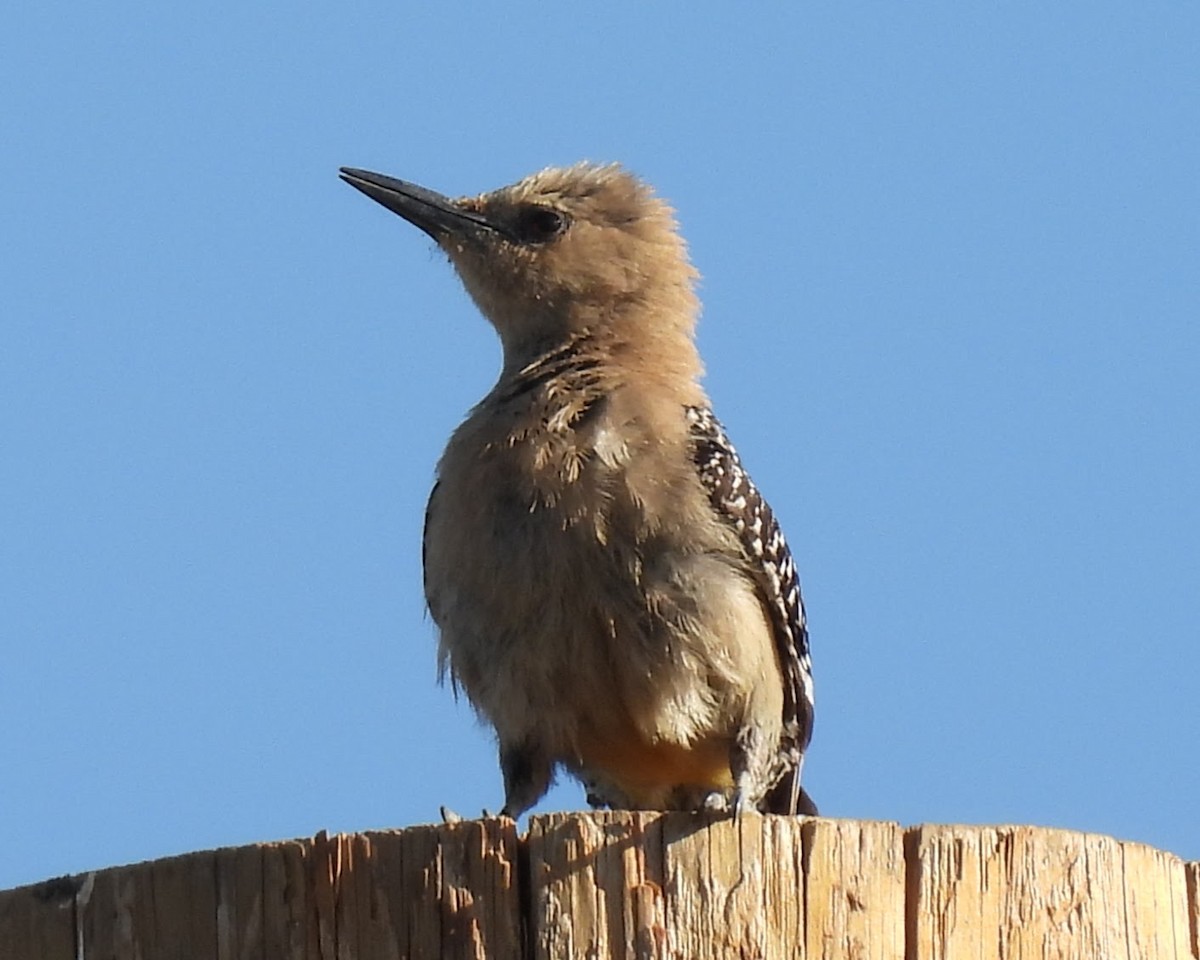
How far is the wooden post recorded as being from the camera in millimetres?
4895

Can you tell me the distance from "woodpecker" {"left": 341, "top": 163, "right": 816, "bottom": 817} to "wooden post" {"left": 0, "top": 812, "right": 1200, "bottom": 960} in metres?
1.78

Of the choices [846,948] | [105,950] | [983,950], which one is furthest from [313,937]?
[983,950]

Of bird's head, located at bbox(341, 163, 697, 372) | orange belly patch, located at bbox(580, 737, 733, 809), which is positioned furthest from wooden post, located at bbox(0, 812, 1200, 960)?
bird's head, located at bbox(341, 163, 697, 372)

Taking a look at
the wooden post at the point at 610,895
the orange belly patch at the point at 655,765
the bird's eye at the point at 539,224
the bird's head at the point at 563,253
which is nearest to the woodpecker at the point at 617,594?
the orange belly patch at the point at 655,765

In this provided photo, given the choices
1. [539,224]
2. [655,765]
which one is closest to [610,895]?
[655,765]

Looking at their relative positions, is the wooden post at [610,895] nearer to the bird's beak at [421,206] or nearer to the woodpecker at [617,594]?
the woodpecker at [617,594]

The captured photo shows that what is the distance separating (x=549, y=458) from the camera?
787 cm

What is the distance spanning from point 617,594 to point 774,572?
93 cm

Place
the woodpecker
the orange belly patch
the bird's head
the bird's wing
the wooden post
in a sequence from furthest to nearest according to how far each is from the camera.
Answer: the bird's head → the bird's wing → the orange belly patch → the woodpecker → the wooden post

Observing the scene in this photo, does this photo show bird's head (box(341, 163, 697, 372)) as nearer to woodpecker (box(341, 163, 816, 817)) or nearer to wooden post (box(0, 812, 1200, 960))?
woodpecker (box(341, 163, 816, 817))

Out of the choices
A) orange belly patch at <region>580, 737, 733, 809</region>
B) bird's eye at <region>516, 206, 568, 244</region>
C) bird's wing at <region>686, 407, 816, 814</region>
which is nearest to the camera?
orange belly patch at <region>580, 737, 733, 809</region>

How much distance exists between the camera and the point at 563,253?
382 inches

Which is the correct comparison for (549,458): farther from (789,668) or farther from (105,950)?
(105,950)

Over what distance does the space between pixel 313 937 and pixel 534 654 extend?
9.24 ft
